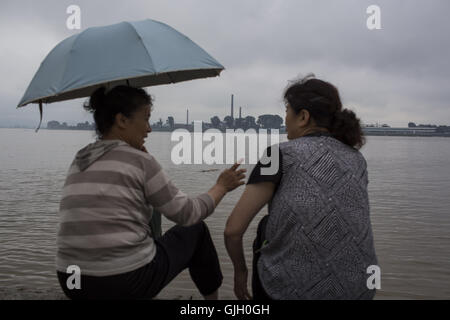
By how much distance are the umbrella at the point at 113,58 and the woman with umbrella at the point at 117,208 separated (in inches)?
6.0

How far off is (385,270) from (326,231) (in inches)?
169

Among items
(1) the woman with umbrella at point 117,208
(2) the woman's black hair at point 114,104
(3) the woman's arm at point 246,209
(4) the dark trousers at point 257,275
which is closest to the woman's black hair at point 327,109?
(3) the woman's arm at point 246,209

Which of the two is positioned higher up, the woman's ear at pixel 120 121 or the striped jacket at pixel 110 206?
the woman's ear at pixel 120 121

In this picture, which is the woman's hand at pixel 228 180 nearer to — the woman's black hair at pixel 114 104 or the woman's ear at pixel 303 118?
the woman's ear at pixel 303 118

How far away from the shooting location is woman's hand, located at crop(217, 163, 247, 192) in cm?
271

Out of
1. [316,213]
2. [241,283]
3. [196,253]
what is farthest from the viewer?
[196,253]

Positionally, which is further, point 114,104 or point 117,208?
point 114,104

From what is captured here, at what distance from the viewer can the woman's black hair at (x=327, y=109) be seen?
241 centimetres

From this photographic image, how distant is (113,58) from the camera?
2.65 metres

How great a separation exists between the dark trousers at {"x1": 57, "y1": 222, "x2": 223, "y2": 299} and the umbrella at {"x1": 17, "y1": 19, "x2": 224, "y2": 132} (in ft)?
3.80

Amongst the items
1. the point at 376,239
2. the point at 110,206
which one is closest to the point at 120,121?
the point at 110,206

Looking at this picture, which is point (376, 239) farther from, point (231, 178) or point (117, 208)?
point (117, 208)

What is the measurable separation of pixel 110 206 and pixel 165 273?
0.62 meters
